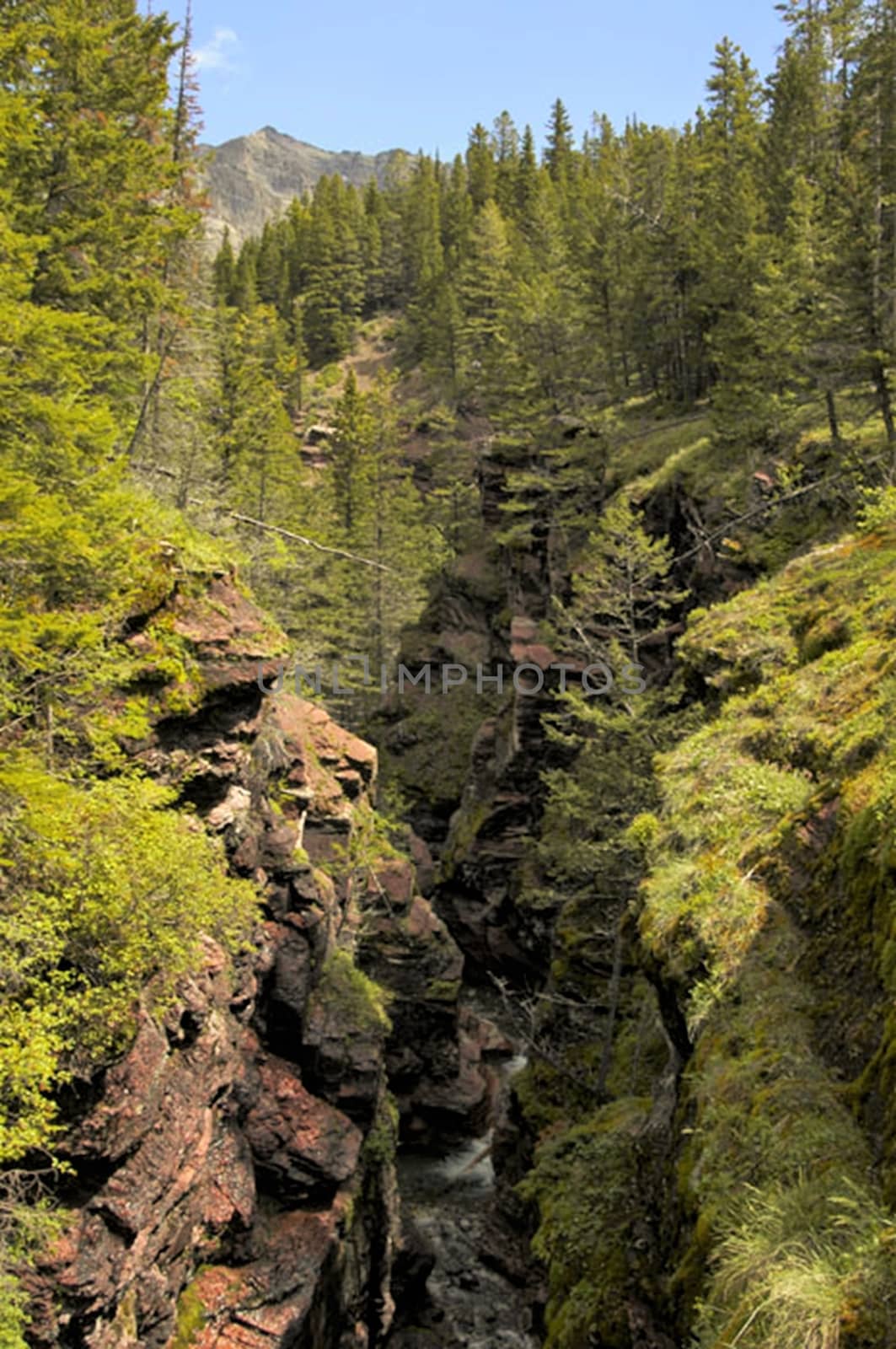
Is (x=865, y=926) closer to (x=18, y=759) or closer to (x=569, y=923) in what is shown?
(x=18, y=759)

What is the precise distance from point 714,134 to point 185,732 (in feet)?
159

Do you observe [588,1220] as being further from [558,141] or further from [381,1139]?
[558,141]

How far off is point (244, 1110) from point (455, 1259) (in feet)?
35.5

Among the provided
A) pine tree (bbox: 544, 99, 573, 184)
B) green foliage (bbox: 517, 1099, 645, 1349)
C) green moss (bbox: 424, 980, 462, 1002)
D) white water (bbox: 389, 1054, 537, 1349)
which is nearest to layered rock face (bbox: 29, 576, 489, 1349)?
white water (bbox: 389, 1054, 537, 1349)

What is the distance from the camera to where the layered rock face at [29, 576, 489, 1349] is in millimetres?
10008

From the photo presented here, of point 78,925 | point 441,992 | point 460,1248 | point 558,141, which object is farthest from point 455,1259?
point 558,141

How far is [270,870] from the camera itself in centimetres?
1775

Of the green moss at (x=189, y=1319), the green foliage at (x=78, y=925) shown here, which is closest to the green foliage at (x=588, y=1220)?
the green moss at (x=189, y=1319)

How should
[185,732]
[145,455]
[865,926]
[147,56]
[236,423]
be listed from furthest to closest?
[236,423], [145,455], [147,56], [185,732], [865,926]

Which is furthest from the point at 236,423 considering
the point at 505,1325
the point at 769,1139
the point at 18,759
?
the point at 769,1139

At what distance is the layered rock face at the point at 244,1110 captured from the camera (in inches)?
394

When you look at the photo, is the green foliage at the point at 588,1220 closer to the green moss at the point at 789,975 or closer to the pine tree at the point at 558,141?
the green moss at the point at 789,975

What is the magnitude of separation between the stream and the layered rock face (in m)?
1.68

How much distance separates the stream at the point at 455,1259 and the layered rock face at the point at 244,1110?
1.68 metres
